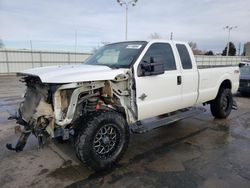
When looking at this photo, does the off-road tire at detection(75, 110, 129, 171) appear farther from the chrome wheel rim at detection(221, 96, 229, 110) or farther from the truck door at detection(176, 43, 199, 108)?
the chrome wheel rim at detection(221, 96, 229, 110)

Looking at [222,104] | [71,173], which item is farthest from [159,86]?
[222,104]

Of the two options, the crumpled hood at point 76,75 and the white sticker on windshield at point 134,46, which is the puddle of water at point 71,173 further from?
the white sticker on windshield at point 134,46

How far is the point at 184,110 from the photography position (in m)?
5.60

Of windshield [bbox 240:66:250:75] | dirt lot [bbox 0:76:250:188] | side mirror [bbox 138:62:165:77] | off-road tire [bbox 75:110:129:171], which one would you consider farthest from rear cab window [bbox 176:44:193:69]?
windshield [bbox 240:66:250:75]

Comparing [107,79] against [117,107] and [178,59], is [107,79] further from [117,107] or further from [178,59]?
[178,59]

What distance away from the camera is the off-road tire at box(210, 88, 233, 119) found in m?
6.32

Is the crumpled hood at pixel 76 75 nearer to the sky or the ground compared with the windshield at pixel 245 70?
nearer to the sky

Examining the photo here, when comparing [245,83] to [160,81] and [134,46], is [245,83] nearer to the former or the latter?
[160,81]

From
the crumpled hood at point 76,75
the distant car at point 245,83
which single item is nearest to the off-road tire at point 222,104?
the crumpled hood at point 76,75

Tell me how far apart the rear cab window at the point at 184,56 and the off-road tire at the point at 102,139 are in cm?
206

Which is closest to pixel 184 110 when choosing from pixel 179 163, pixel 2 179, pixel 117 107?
pixel 179 163

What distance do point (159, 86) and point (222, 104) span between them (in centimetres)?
312

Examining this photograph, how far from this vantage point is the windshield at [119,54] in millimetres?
4052

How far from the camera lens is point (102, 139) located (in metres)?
3.55
